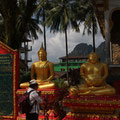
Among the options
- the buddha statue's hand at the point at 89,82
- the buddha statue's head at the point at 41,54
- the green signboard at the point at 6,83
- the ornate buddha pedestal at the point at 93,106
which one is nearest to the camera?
the ornate buddha pedestal at the point at 93,106

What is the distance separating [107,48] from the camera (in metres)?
9.93

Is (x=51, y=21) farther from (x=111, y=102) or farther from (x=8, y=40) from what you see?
(x=111, y=102)

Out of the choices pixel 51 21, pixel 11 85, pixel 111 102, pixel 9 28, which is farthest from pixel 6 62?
pixel 51 21

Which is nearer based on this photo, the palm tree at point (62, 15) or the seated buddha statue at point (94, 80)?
the seated buddha statue at point (94, 80)

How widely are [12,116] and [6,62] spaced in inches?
72.8

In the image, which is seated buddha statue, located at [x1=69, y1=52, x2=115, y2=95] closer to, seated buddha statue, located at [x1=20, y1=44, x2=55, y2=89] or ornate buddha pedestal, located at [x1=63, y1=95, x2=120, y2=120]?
ornate buddha pedestal, located at [x1=63, y1=95, x2=120, y2=120]

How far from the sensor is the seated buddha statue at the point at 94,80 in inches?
217

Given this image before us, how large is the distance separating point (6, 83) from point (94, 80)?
303cm

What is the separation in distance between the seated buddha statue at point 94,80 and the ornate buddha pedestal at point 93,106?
0.21 metres

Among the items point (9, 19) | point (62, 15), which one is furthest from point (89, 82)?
point (62, 15)

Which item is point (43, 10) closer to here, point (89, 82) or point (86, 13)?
point (86, 13)

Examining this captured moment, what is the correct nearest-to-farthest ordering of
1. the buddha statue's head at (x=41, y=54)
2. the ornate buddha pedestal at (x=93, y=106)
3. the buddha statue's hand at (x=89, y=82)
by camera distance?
the ornate buddha pedestal at (x=93, y=106), the buddha statue's hand at (x=89, y=82), the buddha statue's head at (x=41, y=54)

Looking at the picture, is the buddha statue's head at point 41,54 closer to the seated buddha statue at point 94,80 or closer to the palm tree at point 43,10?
the seated buddha statue at point 94,80

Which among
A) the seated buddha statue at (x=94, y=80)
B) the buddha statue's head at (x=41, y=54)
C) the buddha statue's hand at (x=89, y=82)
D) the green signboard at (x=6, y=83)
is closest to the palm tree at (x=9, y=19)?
the green signboard at (x=6, y=83)
